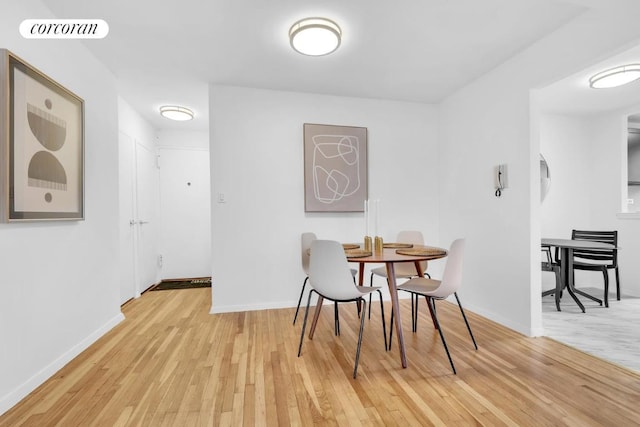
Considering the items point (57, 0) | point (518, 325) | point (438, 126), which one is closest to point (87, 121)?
point (57, 0)

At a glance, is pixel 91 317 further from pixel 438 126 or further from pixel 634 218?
pixel 634 218

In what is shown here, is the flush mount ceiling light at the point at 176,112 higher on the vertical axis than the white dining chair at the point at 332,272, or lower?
higher

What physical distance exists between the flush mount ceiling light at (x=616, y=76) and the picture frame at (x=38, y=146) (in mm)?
4577

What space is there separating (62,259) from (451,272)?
2.74 metres

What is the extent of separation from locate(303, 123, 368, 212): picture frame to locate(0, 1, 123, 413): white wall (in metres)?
1.96

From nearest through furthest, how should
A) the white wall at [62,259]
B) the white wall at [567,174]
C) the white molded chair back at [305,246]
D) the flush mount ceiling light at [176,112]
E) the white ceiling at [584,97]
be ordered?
the white wall at [62,259], the white molded chair back at [305,246], the white ceiling at [584,97], the flush mount ceiling light at [176,112], the white wall at [567,174]

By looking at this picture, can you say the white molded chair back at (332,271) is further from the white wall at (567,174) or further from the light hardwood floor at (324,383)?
the white wall at (567,174)

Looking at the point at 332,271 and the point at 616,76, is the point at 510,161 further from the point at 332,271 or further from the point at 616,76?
the point at 332,271

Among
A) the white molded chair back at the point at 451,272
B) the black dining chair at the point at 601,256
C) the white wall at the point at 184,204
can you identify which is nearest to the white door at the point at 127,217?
the white wall at the point at 184,204

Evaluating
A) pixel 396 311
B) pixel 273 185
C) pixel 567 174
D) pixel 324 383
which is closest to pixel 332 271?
pixel 396 311

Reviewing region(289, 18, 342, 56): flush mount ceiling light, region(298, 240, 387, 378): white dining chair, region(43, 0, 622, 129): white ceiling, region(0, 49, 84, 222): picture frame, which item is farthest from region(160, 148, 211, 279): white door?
region(298, 240, 387, 378): white dining chair

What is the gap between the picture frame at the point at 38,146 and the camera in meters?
1.53

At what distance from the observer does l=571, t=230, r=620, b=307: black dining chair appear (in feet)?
10.6

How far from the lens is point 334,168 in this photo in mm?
3410
